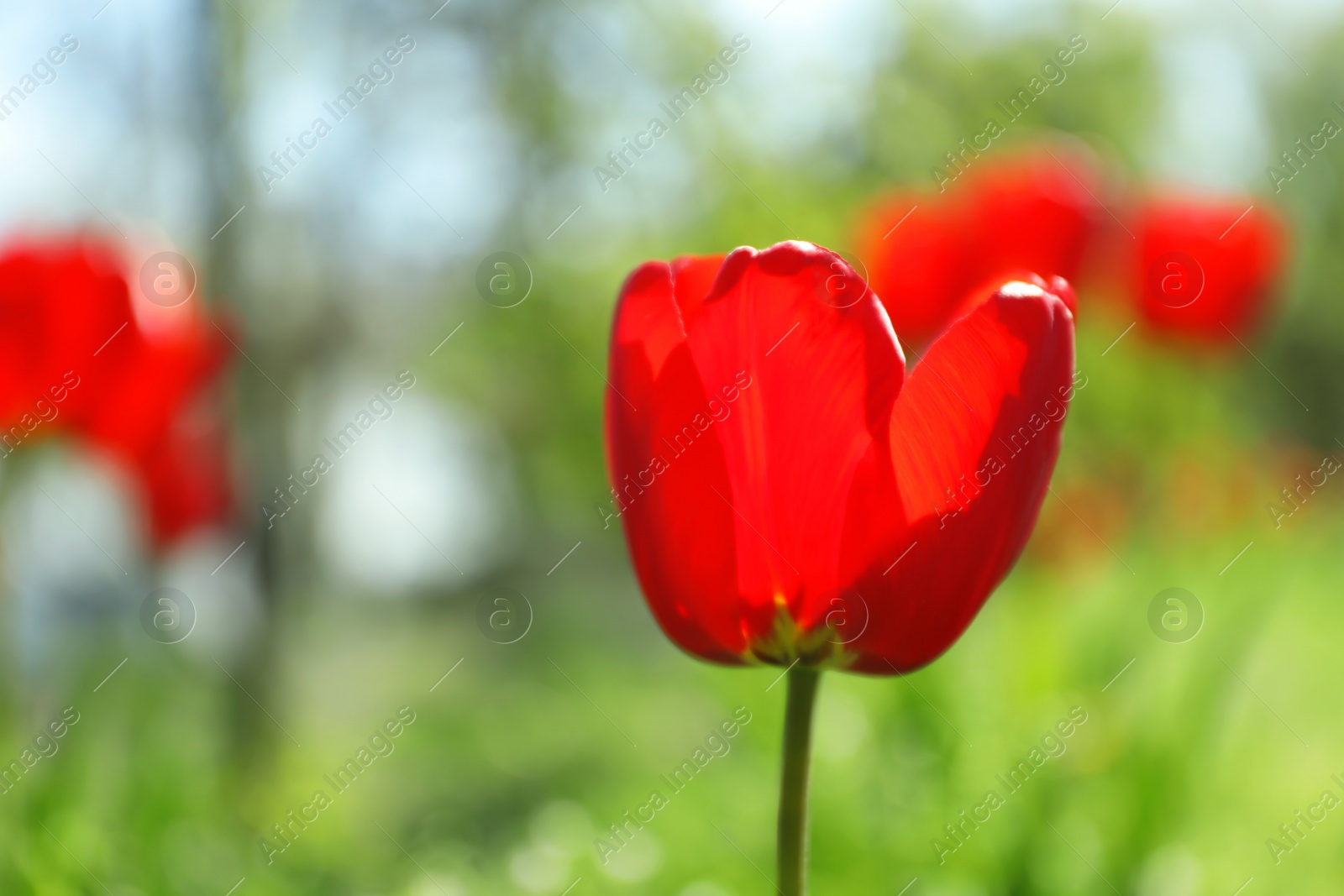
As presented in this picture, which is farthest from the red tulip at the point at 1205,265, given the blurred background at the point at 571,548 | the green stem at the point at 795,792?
the green stem at the point at 795,792

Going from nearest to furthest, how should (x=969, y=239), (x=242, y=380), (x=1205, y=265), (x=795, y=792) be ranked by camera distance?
(x=795, y=792)
(x=969, y=239)
(x=1205, y=265)
(x=242, y=380)

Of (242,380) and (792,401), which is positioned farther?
(242,380)

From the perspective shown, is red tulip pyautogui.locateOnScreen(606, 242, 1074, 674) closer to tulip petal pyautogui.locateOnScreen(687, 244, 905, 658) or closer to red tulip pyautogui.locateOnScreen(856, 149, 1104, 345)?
tulip petal pyautogui.locateOnScreen(687, 244, 905, 658)

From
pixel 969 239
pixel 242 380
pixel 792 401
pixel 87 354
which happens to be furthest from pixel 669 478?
pixel 242 380

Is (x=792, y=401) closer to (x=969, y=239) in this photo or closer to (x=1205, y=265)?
(x=969, y=239)

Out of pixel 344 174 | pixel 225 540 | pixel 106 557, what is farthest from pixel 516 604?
pixel 106 557

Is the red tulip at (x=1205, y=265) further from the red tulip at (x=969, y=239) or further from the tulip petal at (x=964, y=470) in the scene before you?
the tulip petal at (x=964, y=470)
